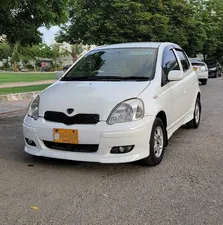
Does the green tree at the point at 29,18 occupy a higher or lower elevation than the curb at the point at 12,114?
higher

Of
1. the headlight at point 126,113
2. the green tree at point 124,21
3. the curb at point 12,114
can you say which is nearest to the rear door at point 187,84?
the headlight at point 126,113

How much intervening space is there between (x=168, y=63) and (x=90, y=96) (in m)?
1.71

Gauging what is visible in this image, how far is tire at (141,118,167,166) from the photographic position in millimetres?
4148

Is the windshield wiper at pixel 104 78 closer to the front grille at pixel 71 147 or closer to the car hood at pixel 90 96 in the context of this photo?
the car hood at pixel 90 96

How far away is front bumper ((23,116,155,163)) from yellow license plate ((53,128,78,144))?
48 millimetres

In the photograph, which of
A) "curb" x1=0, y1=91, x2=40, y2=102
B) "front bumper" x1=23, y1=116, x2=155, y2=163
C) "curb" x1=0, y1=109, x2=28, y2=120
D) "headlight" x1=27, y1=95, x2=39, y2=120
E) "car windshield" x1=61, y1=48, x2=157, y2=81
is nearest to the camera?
"front bumper" x1=23, y1=116, x2=155, y2=163

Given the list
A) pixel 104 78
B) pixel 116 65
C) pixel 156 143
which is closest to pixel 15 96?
pixel 116 65

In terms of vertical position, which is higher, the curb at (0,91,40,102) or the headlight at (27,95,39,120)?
the headlight at (27,95,39,120)

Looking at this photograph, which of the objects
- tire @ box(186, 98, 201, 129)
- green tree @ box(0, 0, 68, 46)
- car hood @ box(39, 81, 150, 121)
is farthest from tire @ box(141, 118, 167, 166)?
green tree @ box(0, 0, 68, 46)

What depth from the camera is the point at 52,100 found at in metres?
4.25

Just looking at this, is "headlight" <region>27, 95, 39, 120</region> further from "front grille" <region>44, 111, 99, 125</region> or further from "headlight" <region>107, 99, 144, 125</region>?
"headlight" <region>107, 99, 144, 125</region>

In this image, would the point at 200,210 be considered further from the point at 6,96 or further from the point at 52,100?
the point at 6,96

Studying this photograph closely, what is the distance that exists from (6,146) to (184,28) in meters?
19.0

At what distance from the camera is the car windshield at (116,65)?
4.77m
